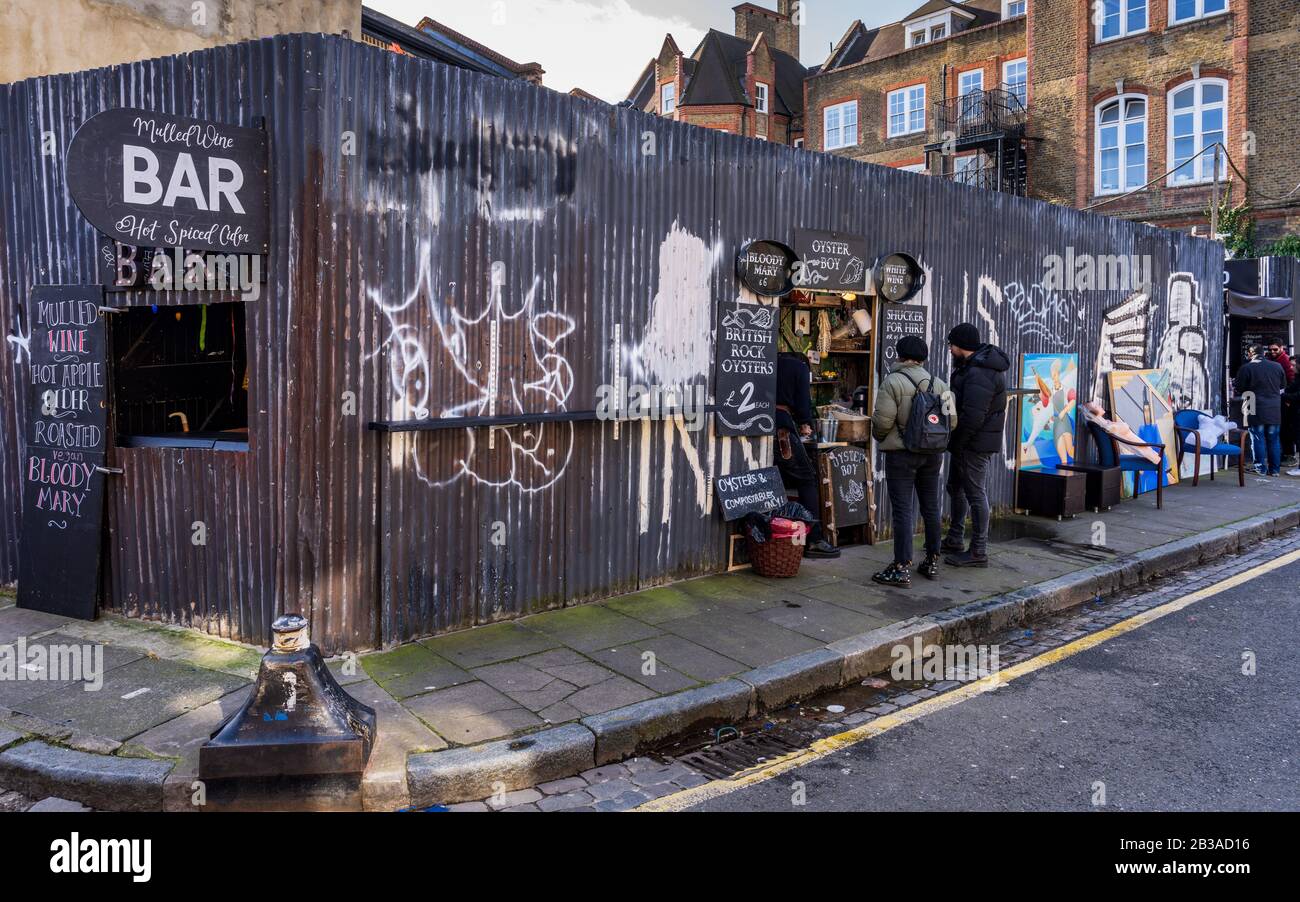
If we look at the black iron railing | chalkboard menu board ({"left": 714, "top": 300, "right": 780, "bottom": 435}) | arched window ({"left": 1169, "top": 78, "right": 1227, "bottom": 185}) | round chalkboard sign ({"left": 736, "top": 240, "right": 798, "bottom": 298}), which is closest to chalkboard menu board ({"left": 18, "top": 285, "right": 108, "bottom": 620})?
chalkboard menu board ({"left": 714, "top": 300, "right": 780, "bottom": 435})

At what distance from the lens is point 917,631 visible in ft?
20.7

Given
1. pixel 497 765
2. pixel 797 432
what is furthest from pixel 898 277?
pixel 497 765

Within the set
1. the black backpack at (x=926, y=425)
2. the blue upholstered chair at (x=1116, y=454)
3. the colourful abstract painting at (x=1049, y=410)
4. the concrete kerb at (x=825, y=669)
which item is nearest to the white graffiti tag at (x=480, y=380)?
the concrete kerb at (x=825, y=669)

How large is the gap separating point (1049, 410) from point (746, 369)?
17.5 ft

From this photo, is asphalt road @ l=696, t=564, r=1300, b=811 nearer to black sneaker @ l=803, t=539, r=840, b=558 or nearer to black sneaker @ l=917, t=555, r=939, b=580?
black sneaker @ l=917, t=555, r=939, b=580

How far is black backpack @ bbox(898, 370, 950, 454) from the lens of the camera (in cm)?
736

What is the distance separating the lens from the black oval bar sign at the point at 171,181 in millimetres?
5051

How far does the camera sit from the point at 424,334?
5832 millimetres

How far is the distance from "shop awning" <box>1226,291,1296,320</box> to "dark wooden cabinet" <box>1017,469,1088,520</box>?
22.6 feet

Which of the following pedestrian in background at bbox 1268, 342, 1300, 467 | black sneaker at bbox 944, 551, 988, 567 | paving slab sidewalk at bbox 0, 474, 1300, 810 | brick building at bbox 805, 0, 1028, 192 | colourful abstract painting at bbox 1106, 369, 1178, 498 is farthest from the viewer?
brick building at bbox 805, 0, 1028, 192

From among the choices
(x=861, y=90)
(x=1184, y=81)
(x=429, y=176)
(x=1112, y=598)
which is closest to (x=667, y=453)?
(x=429, y=176)

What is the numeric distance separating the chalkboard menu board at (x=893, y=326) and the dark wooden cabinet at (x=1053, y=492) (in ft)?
8.61
